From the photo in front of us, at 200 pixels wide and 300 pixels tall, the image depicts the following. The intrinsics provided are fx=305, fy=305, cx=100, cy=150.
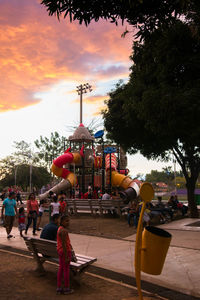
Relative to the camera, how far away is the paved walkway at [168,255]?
20.5 feet

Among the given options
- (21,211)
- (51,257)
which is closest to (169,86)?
(21,211)

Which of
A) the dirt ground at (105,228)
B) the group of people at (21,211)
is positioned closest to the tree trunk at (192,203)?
the dirt ground at (105,228)

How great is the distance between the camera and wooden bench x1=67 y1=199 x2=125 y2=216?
17.3 m

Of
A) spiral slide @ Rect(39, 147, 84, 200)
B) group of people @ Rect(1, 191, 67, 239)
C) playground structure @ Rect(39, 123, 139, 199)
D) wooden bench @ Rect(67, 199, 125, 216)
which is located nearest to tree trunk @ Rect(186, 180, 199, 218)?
wooden bench @ Rect(67, 199, 125, 216)

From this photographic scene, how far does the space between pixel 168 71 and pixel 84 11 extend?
8.28 metres

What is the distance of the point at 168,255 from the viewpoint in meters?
8.53

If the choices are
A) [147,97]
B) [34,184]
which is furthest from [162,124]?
[34,184]

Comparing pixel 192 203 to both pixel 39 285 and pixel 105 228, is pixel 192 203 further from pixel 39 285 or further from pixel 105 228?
pixel 39 285

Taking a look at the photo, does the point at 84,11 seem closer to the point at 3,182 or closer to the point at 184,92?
the point at 184,92

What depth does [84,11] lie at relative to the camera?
7145mm

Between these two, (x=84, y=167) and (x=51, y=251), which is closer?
(x=51, y=251)

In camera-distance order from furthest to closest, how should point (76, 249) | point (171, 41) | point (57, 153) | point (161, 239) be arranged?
point (57, 153)
point (171, 41)
point (76, 249)
point (161, 239)

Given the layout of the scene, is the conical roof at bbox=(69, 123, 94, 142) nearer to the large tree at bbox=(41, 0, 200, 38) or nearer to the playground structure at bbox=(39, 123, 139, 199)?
the playground structure at bbox=(39, 123, 139, 199)

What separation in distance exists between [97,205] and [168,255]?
33.0 feet
